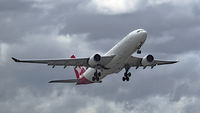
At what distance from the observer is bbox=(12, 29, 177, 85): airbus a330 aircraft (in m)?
72.2

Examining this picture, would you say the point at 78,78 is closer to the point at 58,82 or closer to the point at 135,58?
the point at 58,82

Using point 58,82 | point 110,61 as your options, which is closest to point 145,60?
point 110,61

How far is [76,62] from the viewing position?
254 feet

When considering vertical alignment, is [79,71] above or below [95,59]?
below

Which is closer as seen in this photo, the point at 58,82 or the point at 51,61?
the point at 51,61

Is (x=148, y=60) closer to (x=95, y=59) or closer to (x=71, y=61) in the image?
(x=95, y=59)

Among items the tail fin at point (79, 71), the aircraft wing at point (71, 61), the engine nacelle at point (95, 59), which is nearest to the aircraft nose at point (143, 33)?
the aircraft wing at point (71, 61)

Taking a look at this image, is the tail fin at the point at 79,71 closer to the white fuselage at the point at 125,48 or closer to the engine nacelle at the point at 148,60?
the white fuselage at the point at 125,48

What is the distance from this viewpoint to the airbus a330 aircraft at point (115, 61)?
72188 mm

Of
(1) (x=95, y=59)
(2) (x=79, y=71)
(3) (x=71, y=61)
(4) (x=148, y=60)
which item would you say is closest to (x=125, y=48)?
(1) (x=95, y=59)

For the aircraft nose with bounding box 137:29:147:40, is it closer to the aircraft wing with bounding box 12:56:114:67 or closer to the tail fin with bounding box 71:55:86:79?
the aircraft wing with bounding box 12:56:114:67

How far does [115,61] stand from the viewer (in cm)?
7488

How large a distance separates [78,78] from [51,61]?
1512 centimetres

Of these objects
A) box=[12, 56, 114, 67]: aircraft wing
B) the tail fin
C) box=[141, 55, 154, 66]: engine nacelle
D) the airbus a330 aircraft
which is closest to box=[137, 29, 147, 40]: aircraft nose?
the airbus a330 aircraft
